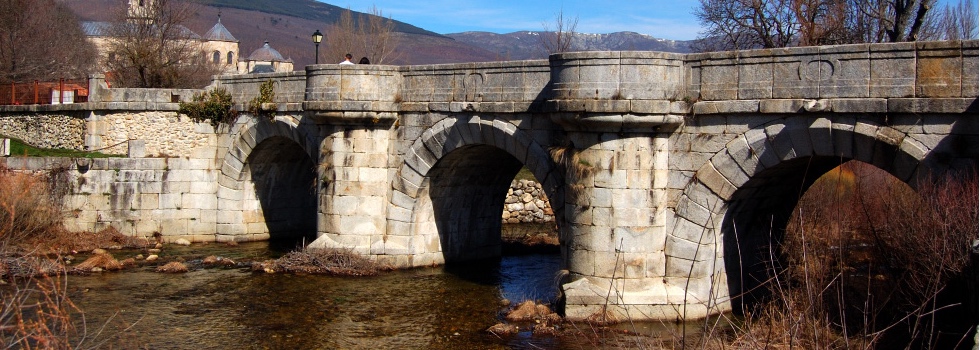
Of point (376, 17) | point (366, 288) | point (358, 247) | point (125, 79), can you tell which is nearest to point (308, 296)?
point (366, 288)

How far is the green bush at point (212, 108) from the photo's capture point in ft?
64.7

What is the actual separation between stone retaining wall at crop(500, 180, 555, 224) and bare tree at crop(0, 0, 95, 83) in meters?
20.9

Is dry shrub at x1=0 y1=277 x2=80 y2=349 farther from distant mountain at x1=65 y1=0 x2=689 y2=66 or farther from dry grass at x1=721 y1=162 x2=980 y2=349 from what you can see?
distant mountain at x1=65 y1=0 x2=689 y2=66

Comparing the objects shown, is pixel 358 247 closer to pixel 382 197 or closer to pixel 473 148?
pixel 382 197

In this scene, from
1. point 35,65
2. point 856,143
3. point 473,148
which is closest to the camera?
point 856,143

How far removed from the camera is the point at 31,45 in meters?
39.2

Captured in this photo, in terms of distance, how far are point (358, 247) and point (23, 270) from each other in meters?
4.88

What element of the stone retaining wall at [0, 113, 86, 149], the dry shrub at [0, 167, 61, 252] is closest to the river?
the dry shrub at [0, 167, 61, 252]

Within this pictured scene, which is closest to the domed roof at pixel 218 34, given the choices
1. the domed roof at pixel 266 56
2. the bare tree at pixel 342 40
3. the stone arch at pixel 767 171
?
the domed roof at pixel 266 56

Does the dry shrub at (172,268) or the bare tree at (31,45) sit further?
the bare tree at (31,45)

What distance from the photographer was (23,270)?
14.6m

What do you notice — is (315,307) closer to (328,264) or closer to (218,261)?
(328,264)

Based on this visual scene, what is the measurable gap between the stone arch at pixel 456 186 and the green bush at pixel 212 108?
5.16m

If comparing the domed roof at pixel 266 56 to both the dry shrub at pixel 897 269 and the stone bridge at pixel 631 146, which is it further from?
the dry shrub at pixel 897 269
